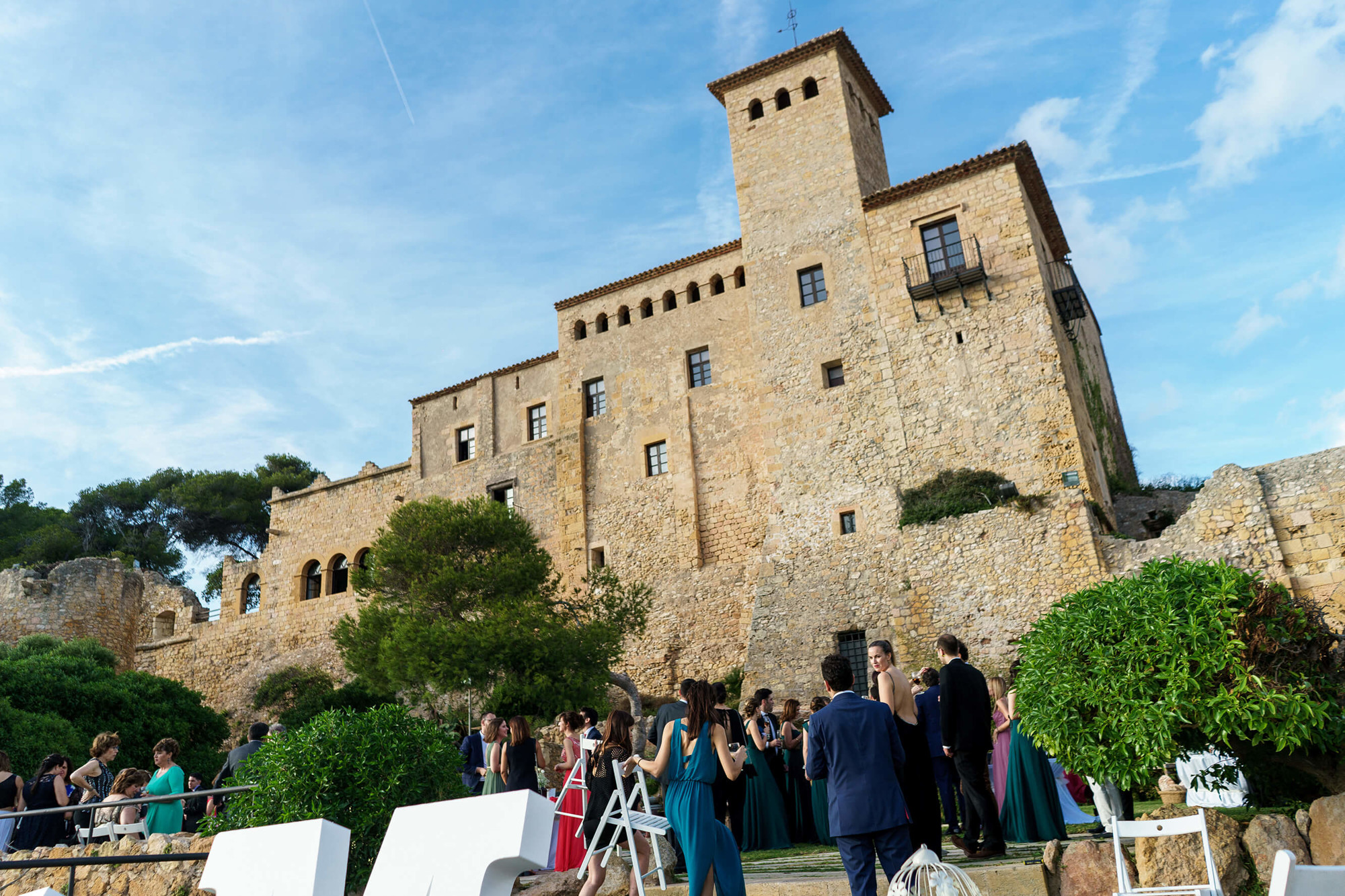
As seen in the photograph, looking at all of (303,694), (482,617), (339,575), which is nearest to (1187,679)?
(482,617)

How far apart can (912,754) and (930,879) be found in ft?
9.17

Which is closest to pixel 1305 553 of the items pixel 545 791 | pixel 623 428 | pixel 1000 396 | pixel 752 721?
pixel 1000 396

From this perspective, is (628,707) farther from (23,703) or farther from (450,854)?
(450,854)

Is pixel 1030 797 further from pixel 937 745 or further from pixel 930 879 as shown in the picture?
pixel 930 879

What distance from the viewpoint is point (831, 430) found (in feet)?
71.4

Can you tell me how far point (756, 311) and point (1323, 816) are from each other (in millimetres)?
19283

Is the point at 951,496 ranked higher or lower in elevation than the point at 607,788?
higher

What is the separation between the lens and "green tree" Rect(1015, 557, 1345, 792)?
18.1 ft

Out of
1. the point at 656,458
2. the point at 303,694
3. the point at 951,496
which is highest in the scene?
the point at 656,458

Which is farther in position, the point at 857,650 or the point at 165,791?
the point at 857,650

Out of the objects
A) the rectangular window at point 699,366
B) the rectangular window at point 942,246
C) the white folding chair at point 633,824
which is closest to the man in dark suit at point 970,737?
the white folding chair at point 633,824

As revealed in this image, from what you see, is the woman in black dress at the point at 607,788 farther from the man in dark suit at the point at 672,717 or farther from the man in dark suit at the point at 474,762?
the man in dark suit at the point at 474,762

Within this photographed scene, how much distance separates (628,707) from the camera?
2192 centimetres

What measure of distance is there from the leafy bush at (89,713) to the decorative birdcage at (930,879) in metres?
19.2
